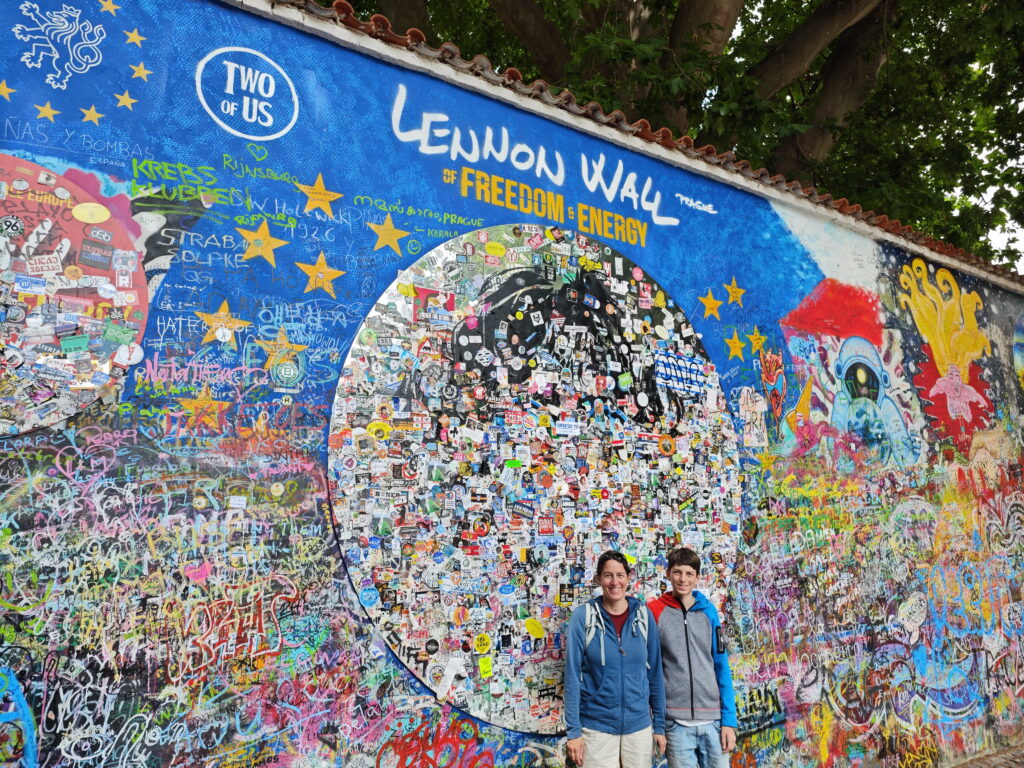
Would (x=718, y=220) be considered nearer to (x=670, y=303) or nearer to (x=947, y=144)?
(x=670, y=303)

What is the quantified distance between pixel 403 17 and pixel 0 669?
29.3 feet

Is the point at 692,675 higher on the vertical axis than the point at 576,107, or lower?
lower

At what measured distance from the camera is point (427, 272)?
4059 millimetres

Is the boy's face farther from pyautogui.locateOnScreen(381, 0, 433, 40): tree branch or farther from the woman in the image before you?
pyautogui.locateOnScreen(381, 0, 433, 40): tree branch

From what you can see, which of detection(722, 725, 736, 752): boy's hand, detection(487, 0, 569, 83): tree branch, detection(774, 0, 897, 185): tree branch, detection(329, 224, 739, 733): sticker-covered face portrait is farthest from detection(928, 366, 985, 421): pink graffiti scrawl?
detection(487, 0, 569, 83): tree branch

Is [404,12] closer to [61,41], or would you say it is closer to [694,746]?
[61,41]

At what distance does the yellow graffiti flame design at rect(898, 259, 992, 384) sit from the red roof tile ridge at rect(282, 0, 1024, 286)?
0.94ft

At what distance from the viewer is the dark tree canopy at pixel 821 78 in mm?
9078

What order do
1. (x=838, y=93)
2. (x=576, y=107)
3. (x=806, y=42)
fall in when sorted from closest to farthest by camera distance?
1. (x=576, y=107)
2. (x=806, y=42)
3. (x=838, y=93)

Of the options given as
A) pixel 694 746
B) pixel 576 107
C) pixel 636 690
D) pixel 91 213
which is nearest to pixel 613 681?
pixel 636 690

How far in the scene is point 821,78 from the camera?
11.9m

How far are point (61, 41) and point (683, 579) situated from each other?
3777 mm

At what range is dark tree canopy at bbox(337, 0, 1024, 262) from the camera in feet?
29.8

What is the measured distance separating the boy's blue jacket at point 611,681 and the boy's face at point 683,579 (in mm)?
350
